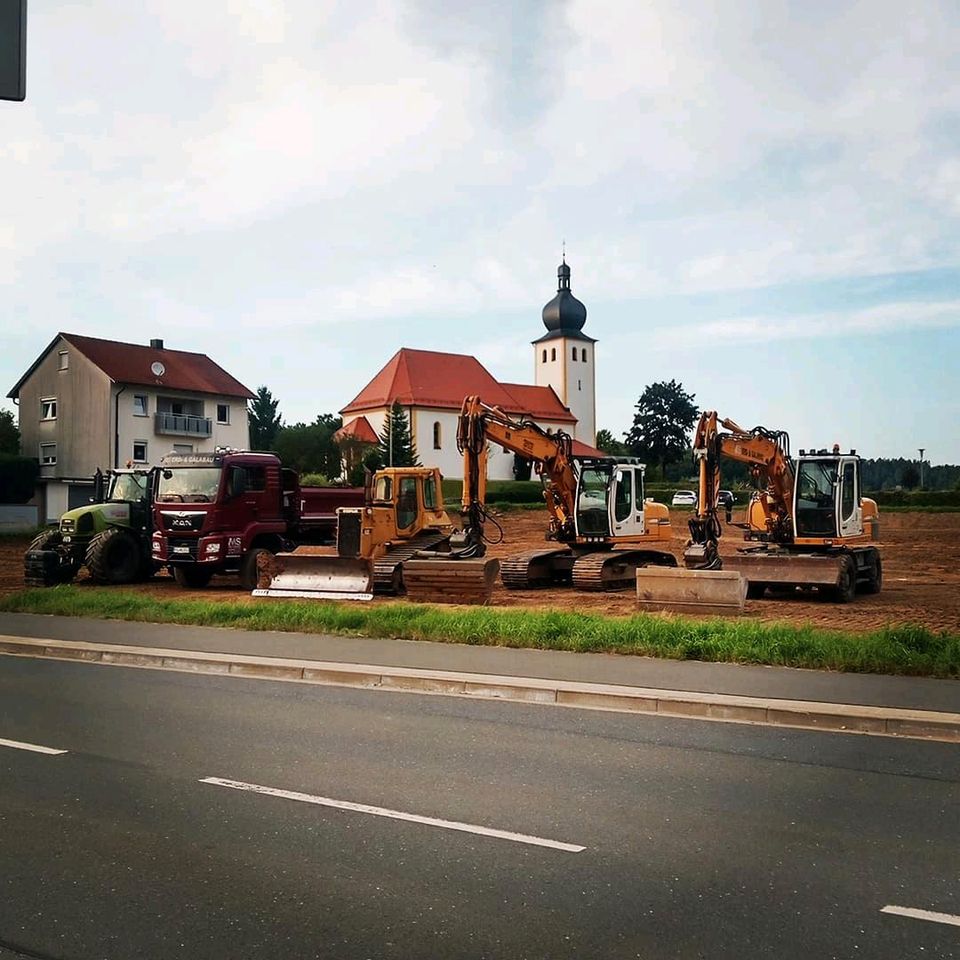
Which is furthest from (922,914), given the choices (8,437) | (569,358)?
(569,358)

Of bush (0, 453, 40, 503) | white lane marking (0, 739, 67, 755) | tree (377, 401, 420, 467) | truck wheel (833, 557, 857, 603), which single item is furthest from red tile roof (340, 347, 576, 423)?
white lane marking (0, 739, 67, 755)

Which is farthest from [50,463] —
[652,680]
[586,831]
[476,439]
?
[586,831]

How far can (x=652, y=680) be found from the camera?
11.6m

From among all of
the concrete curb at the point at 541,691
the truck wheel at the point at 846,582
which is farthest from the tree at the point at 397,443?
the concrete curb at the point at 541,691

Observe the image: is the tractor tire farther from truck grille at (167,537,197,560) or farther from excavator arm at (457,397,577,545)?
excavator arm at (457,397,577,545)

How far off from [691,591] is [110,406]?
50019 millimetres

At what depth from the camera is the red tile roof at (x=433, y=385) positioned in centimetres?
10006

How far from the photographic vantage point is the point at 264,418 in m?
130

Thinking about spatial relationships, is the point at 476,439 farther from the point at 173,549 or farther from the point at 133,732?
the point at 133,732

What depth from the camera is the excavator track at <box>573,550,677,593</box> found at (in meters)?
24.8

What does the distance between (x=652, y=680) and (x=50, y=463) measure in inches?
2358

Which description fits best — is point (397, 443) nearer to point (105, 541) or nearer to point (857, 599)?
point (105, 541)

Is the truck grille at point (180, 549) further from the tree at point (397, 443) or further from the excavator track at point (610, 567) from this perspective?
the tree at point (397, 443)

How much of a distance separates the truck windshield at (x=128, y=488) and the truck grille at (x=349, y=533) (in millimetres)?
5742
